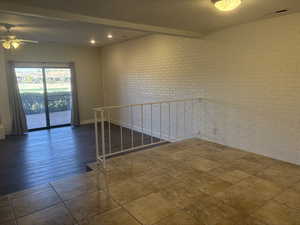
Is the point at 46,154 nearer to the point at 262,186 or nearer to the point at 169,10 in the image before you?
the point at 169,10

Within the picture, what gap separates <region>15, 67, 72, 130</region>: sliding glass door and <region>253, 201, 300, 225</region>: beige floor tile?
652cm

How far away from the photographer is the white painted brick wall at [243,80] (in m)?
3.09

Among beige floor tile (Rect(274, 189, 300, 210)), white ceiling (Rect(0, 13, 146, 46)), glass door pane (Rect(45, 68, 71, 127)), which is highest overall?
white ceiling (Rect(0, 13, 146, 46))

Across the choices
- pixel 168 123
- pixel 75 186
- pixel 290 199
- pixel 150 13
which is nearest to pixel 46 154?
pixel 75 186

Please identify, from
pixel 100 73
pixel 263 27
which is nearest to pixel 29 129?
pixel 100 73

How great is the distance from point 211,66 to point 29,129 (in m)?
5.61

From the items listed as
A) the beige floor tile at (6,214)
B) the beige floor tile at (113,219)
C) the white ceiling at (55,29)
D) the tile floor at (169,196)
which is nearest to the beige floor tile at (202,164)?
the tile floor at (169,196)

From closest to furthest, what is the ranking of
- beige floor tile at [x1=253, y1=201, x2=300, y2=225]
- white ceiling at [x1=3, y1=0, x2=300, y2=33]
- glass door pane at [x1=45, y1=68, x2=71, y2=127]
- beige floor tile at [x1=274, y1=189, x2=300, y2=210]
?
beige floor tile at [x1=253, y1=201, x2=300, y2=225]
beige floor tile at [x1=274, y1=189, x2=300, y2=210]
white ceiling at [x1=3, y1=0, x2=300, y2=33]
glass door pane at [x1=45, y1=68, x2=71, y2=127]

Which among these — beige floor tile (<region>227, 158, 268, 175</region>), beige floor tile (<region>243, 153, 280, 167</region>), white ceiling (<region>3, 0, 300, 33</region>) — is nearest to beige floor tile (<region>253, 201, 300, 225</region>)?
beige floor tile (<region>227, 158, 268, 175</region>)

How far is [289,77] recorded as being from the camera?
10.0ft

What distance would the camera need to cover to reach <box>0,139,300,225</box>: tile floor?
2.01 m

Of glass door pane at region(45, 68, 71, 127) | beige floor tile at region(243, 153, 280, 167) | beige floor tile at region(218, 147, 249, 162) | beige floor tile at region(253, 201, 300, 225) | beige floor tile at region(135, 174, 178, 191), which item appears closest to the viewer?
beige floor tile at region(253, 201, 300, 225)

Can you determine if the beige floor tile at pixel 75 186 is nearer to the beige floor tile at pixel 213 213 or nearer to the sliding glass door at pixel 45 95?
the beige floor tile at pixel 213 213

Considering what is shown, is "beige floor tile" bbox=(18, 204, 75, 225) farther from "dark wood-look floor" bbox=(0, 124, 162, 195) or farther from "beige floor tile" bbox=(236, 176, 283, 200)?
"beige floor tile" bbox=(236, 176, 283, 200)
